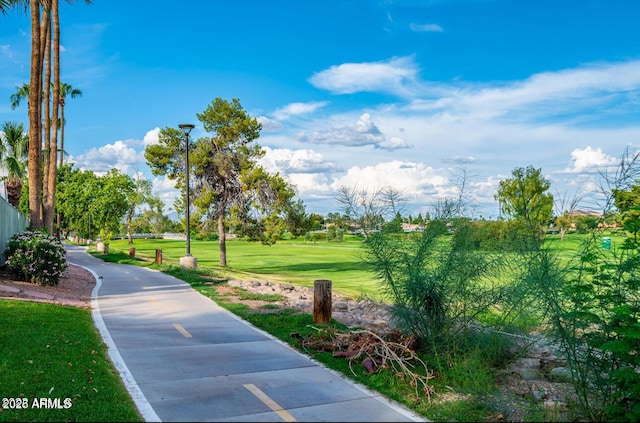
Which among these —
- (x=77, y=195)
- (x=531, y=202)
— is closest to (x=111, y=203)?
(x=77, y=195)

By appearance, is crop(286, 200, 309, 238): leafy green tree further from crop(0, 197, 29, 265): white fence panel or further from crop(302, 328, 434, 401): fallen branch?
crop(302, 328, 434, 401): fallen branch

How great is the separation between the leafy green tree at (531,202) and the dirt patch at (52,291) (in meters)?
11.5

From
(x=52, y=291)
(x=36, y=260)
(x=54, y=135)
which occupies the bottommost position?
(x=52, y=291)

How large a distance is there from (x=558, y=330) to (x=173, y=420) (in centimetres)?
465

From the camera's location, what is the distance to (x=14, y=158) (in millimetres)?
39094

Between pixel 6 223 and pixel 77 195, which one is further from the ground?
pixel 77 195

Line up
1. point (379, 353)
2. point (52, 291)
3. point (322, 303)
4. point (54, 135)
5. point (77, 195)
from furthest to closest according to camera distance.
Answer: point (77, 195), point (54, 135), point (52, 291), point (322, 303), point (379, 353)

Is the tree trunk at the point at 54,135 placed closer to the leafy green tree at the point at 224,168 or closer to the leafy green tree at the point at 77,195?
the leafy green tree at the point at 224,168

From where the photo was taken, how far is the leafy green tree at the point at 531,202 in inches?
295

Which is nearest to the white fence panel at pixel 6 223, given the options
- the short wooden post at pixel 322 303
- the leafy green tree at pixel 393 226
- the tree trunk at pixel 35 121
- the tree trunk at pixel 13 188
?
the tree trunk at pixel 35 121

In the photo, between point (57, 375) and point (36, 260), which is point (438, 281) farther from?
point (36, 260)

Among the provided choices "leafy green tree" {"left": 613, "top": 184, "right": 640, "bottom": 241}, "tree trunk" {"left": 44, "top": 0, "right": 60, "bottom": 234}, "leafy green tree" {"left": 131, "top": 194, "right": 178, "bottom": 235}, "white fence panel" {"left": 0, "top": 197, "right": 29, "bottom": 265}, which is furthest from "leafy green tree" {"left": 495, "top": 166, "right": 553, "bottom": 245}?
"leafy green tree" {"left": 131, "top": 194, "right": 178, "bottom": 235}

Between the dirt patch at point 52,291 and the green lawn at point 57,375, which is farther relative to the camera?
the dirt patch at point 52,291

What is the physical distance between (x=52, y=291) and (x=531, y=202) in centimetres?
1459
